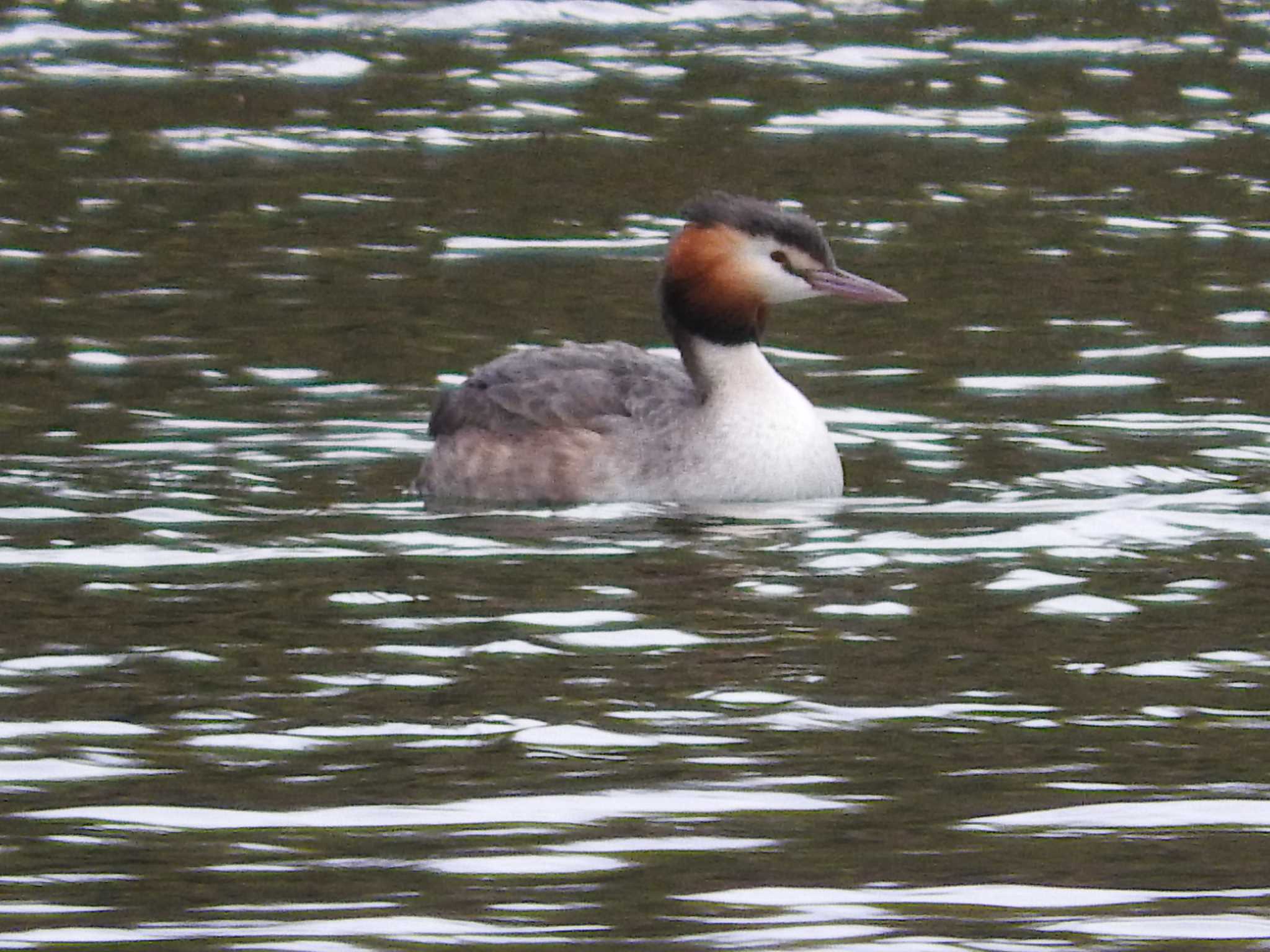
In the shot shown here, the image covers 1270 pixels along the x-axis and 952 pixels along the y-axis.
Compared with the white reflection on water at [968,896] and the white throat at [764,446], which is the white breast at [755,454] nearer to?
the white throat at [764,446]

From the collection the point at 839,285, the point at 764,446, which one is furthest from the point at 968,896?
the point at 839,285

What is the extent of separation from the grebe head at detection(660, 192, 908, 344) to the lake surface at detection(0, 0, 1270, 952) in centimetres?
75

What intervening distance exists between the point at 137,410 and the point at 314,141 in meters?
6.45

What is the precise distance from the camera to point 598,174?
18.8m

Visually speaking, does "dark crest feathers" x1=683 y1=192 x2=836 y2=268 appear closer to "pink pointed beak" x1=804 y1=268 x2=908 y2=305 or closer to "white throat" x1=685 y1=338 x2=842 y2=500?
"pink pointed beak" x1=804 y1=268 x2=908 y2=305

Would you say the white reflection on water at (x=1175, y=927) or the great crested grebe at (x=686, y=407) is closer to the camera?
the white reflection on water at (x=1175, y=927)

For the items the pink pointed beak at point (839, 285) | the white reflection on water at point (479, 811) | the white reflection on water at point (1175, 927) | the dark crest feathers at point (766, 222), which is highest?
the dark crest feathers at point (766, 222)

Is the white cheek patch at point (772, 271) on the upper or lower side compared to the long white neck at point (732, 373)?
upper

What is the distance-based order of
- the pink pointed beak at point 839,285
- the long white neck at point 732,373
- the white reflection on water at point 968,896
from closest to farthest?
1. the white reflection on water at point 968,896
2. the long white neck at point 732,373
3. the pink pointed beak at point 839,285

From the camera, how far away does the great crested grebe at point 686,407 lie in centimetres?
1211

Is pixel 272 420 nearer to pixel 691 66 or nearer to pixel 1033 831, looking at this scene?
pixel 1033 831

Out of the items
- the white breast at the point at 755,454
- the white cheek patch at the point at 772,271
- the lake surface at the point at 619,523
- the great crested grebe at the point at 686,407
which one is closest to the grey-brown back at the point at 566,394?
the great crested grebe at the point at 686,407

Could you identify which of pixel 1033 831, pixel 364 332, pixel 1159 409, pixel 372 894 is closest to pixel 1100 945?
pixel 1033 831

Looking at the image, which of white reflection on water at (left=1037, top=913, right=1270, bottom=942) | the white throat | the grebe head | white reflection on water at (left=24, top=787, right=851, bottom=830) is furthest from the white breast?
white reflection on water at (left=1037, top=913, right=1270, bottom=942)
